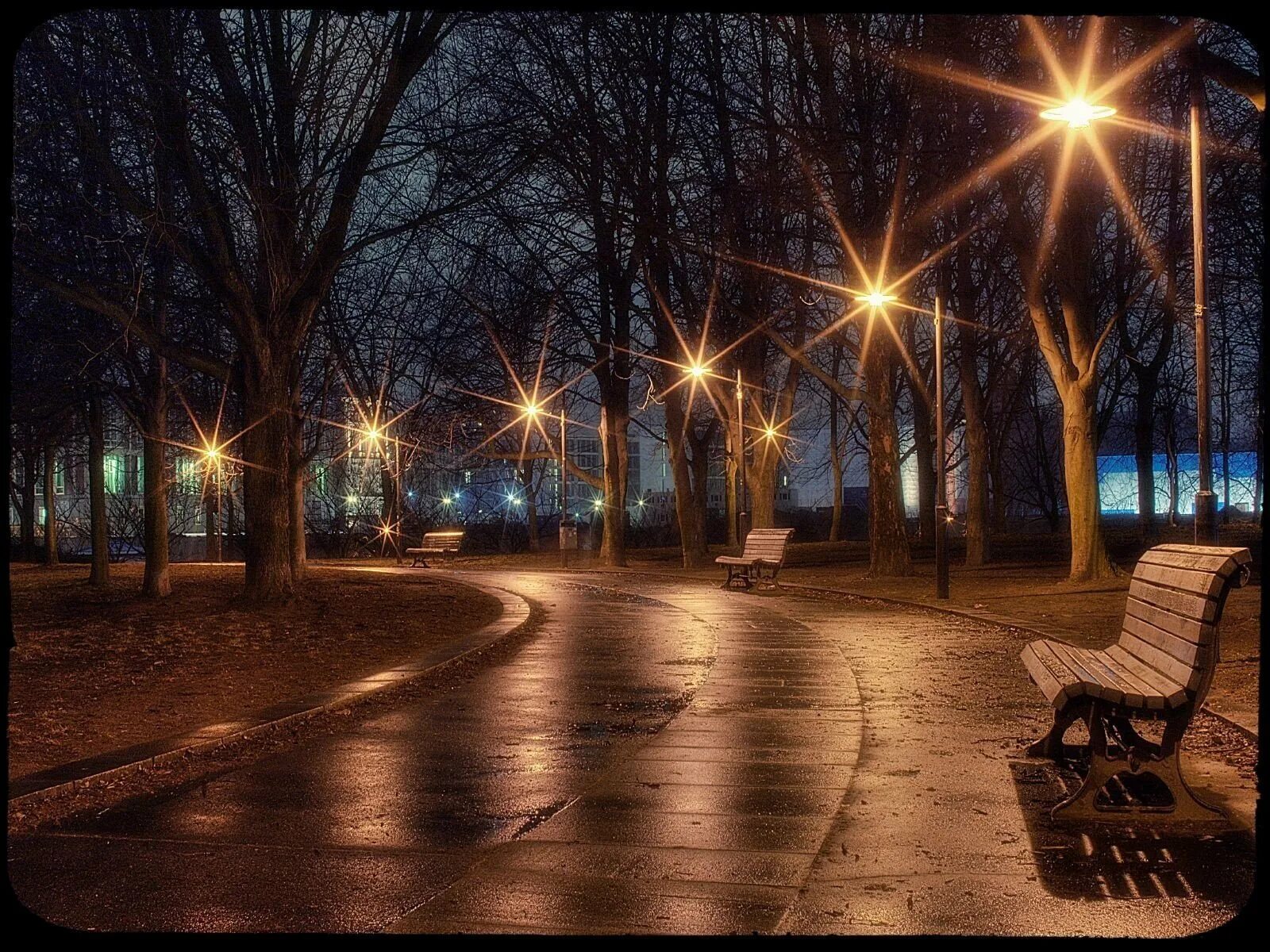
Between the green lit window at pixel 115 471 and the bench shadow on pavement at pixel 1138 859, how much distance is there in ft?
187

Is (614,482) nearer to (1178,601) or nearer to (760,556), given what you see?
(760,556)

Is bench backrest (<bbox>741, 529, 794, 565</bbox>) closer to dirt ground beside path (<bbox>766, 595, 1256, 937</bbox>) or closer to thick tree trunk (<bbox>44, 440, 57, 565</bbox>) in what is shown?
dirt ground beside path (<bbox>766, 595, 1256, 937</bbox>)

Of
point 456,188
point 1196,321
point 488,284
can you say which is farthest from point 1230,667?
point 488,284

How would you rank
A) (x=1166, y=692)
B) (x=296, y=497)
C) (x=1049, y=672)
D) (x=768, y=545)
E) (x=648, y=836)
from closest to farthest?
(x=648, y=836) → (x=1166, y=692) → (x=1049, y=672) → (x=768, y=545) → (x=296, y=497)

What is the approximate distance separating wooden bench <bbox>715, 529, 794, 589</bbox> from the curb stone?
1329cm

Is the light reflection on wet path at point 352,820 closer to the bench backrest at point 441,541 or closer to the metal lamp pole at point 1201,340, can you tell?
the metal lamp pole at point 1201,340

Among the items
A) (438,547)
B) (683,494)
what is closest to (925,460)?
(683,494)

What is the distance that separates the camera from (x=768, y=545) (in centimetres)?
2812

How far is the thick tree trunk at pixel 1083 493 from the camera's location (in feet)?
79.9

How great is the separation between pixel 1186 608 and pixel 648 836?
2.83 meters

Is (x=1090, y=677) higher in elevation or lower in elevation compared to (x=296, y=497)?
lower

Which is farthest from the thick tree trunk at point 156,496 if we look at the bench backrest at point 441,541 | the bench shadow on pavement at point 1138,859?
the bench shadow on pavement at point 1138,859

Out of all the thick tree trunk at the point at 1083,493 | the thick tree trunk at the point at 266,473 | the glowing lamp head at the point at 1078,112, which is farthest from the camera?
the thick tree trunk at the point at 1083,493

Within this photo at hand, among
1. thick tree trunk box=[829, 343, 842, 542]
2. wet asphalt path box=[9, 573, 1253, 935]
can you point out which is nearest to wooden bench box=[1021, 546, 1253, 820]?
wet asphalt path box=[9, 573, 1253, 935]
